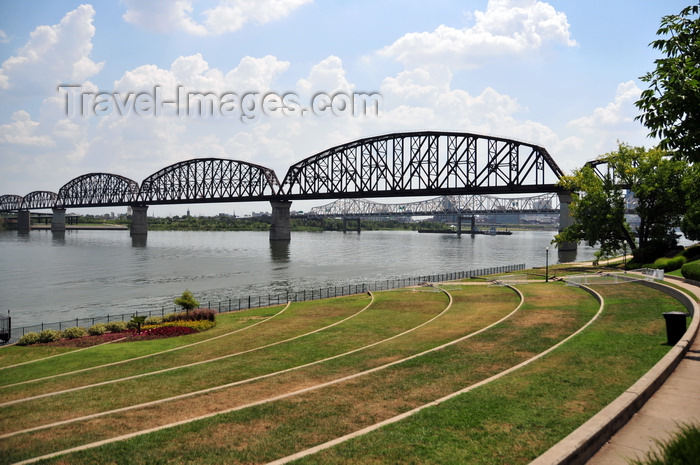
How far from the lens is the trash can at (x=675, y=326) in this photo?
17.0 metres

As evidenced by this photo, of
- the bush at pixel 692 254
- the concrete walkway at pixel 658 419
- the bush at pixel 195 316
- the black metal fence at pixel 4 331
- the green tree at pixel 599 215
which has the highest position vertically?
the green tree at pixel 599 215

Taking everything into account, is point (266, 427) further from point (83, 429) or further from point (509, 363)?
point (509, 363)

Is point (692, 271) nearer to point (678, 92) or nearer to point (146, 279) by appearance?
point (678, 92)

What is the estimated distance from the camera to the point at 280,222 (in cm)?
17112

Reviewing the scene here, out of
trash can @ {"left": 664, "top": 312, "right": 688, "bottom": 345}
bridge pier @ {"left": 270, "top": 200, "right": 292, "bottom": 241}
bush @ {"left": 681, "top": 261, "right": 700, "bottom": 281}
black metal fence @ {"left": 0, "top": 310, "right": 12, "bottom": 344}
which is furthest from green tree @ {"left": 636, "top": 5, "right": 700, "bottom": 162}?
bridge pier @ {"left": 270, "top": 200, "right": 292, "bottom": 241}

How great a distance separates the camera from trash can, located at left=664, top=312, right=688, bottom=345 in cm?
1698

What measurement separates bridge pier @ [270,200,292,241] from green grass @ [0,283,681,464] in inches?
5662

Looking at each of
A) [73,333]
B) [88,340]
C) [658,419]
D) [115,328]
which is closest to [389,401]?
[658,419]

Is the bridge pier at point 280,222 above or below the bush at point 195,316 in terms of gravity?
above

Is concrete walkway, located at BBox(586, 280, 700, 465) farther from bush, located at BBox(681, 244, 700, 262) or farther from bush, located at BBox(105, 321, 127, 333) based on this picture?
bush, located at BBox(681, 244, 700, 262)

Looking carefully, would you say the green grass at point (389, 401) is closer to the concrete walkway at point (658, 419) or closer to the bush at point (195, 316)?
the concrete walkway at point (658, 419)

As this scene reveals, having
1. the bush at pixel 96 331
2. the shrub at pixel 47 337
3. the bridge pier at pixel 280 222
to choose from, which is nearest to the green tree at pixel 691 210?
the bush at pixel 96 331

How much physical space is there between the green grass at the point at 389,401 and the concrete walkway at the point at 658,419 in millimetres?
1096

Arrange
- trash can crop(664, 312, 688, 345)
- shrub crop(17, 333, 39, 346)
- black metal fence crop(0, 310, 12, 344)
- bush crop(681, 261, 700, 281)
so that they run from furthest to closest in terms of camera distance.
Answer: black metal fence crop(0, 310, 12, 344)
bush crop(681, 261, 700, 281)
shrub crop(17, 333, 39, 346)
trash can crop(664, 312, 688, 345)
